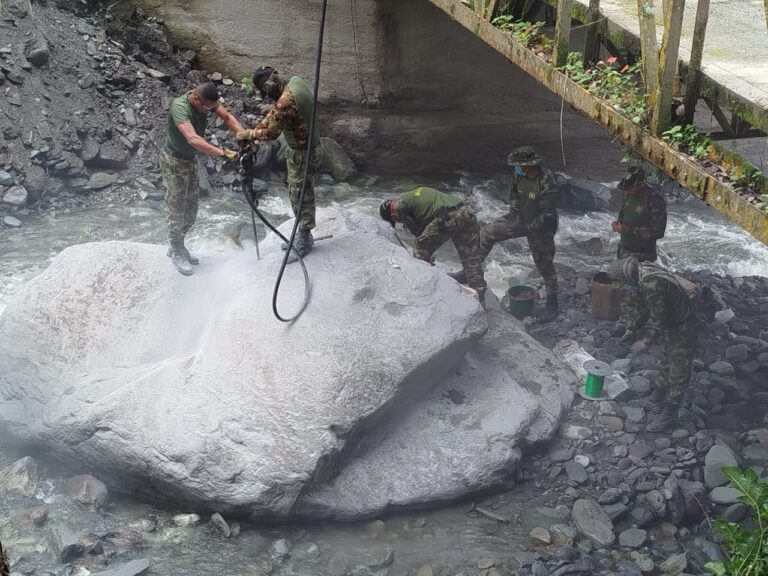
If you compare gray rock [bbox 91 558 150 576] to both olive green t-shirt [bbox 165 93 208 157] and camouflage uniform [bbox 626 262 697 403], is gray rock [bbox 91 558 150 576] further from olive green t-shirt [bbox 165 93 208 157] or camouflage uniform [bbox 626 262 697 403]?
camouflage uniform [bbox 626 262 697 403]

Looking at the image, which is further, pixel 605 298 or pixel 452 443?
pixel 605 298

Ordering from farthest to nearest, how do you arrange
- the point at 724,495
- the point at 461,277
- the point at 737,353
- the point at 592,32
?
the point at 461,277 < the point at 737,353 < the point at 592,32 < the point at 724,495

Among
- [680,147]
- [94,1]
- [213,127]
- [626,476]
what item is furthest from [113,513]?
[94,1]

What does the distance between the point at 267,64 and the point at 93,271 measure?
614 cm

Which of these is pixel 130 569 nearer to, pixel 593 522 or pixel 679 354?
pixel 593 522

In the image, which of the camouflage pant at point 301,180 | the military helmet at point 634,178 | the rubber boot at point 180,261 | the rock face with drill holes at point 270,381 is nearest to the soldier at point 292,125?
the camouflage pant at point 301,180

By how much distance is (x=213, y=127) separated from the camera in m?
11.7

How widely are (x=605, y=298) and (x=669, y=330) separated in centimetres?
141

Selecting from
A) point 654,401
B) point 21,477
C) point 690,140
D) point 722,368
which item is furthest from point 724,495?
point 21,477

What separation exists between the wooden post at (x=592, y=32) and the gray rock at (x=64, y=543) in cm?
483

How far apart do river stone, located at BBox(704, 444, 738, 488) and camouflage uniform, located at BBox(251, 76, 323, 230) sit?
3.46 meters

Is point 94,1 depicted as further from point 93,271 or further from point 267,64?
point 93,271

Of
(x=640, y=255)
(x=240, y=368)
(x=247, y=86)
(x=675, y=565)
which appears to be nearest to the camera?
(x=675, y=565)

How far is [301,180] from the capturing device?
Answer: 21.6 ft
